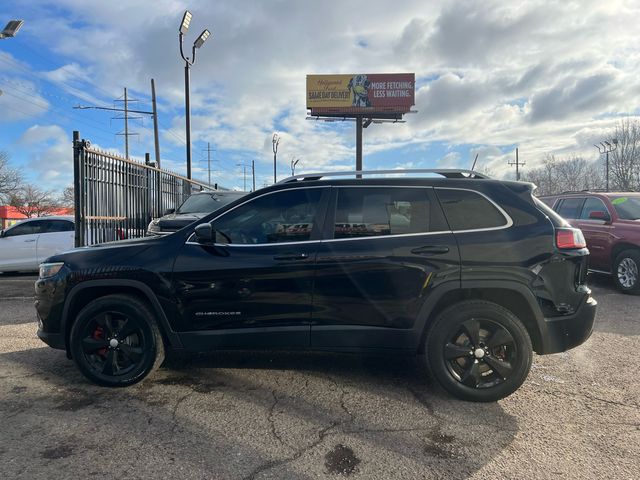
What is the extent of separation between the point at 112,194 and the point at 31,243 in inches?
102

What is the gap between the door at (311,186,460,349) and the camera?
3.66 meters

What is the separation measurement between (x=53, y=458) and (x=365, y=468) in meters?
1.98

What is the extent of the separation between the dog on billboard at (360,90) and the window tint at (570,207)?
105 feet

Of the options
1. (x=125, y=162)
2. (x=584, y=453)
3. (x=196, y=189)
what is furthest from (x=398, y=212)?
(x=196, y=189)

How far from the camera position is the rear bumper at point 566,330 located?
3.65 meters

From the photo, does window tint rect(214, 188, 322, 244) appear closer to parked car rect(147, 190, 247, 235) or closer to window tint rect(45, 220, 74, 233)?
parked car rect(147, 190, 247, 235)

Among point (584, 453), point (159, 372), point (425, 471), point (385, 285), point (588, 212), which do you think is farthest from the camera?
point (588, 212)

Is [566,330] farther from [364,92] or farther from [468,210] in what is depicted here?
[364,92]

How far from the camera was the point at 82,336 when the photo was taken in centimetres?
395

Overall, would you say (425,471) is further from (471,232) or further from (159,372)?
(159,372)

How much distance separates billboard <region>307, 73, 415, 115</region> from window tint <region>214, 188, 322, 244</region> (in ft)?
123

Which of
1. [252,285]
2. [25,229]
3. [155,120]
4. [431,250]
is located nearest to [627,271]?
[431,250]

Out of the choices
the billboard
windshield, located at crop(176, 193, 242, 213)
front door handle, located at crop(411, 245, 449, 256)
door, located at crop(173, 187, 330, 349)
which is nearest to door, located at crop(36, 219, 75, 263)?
windshield, located at crop(176, 193, 242, 213)

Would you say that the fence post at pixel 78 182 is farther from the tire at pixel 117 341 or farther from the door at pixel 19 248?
the tire at pixel 117 341
